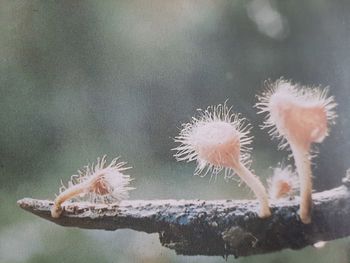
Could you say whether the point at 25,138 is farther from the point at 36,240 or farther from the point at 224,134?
the point at 224,134

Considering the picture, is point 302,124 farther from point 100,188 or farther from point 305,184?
point 100,188

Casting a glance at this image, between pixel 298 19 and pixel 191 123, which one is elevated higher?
pixel 298 19

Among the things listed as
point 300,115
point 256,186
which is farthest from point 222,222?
point 300,115

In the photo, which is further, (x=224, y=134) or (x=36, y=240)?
(x=36, y=240)

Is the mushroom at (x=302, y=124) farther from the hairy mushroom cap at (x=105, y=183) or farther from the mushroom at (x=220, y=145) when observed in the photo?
the hairy mushroom cap at (x=105, y=183)

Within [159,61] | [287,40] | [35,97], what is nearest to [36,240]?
[35,97]

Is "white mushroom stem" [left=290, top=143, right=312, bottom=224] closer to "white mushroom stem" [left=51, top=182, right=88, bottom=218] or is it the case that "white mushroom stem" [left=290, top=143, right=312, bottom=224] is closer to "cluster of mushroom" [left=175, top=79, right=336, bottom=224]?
"cluster of mushroom" [left=175, top=79, right=336, bottom=224]

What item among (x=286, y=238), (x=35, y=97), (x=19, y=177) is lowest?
(x=286, y=238)
